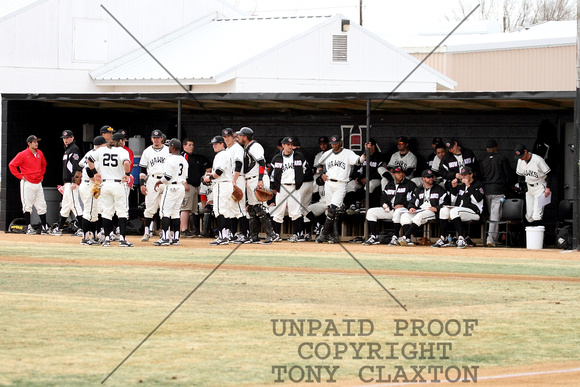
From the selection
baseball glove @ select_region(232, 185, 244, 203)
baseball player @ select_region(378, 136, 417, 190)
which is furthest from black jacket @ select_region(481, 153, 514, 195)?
baseball glove @ select_region(232, 185, 244, 203)

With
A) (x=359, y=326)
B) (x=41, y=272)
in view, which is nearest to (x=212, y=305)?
(x=359, y=326)

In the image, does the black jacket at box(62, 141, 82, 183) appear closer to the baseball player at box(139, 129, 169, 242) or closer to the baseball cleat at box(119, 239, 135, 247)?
the baseball player at box(139, 129, 169, 242)

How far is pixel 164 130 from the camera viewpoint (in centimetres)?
2141

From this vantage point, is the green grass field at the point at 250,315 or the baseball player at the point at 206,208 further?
the baseball player at the point at 206,208

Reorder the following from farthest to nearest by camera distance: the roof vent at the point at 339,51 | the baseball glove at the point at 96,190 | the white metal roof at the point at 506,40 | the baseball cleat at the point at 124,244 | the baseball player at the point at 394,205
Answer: the white metal roof at the point at 506,40, the roof vent at the point at 339,51, the baseball player at the point at 394,205, the baseball cleat at the point at 124,244, the baseball glove at the point at 96,190

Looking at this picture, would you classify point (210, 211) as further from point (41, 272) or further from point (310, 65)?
point (310, 65)

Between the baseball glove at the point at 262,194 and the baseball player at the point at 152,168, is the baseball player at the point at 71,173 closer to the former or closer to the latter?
the baseball player at the point at 152,168

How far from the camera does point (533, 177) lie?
16.5 m

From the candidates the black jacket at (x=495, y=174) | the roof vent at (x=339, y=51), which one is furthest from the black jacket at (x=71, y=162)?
the roof vent at (x=339, y=51)

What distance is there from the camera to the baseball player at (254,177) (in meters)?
15.8

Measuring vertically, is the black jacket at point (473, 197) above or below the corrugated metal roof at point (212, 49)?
below

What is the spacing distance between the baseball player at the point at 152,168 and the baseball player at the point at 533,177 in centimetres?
598

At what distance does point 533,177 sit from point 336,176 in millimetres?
3339

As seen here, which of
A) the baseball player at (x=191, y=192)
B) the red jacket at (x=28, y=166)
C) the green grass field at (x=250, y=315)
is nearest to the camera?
the green grass field at (x=250, y=315)
